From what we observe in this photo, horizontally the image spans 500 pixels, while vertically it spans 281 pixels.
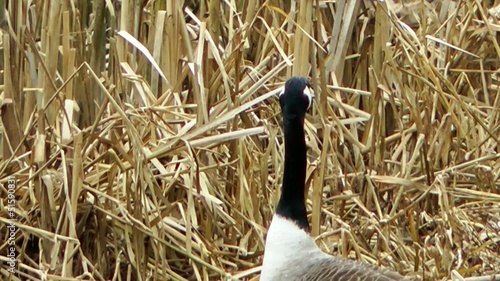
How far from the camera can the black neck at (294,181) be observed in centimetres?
Result: 249

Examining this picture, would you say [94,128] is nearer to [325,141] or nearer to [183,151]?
[183,151]

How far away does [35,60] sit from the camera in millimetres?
3049

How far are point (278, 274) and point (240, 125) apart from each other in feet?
2.73

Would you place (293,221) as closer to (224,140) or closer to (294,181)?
(294,181)

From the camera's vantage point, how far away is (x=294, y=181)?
2.51 metres

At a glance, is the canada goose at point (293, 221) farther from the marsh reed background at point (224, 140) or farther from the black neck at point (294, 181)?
the marsh reed background at point (224, 140)

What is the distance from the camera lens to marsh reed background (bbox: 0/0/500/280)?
2848 millimetres
